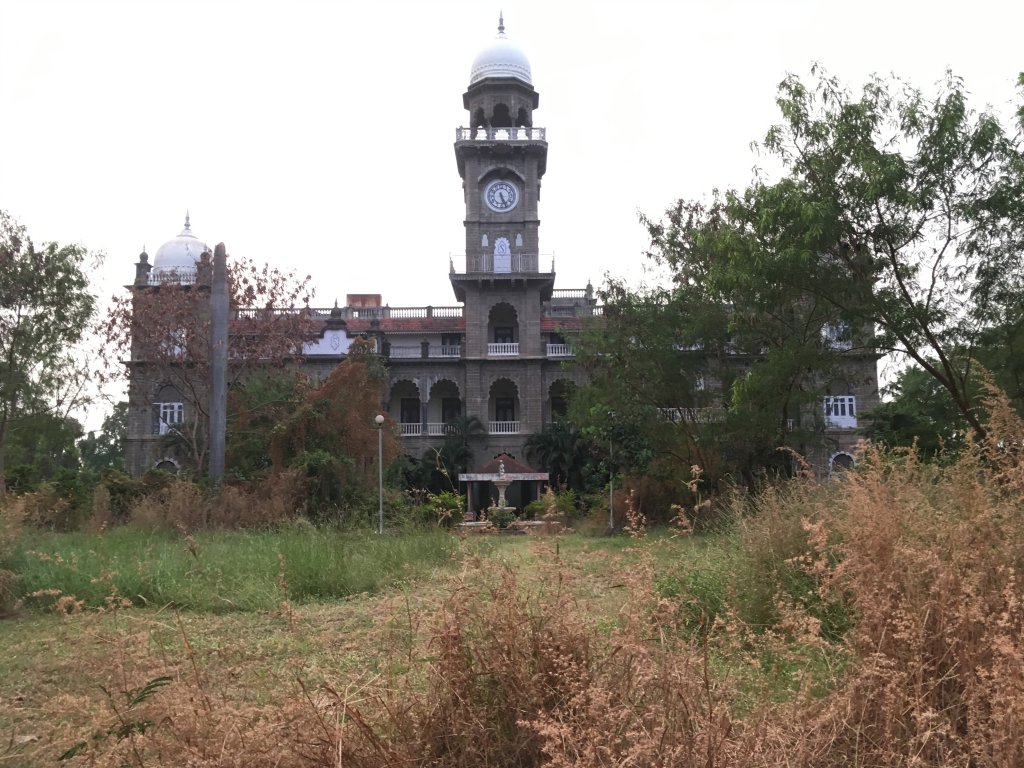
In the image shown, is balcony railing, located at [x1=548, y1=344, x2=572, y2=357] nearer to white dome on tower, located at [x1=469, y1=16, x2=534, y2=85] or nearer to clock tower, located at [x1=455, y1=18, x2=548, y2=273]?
clock tower, located at [x1=455, y1=18, x2=548, y2=273]

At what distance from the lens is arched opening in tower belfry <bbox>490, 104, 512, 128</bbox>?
108ft

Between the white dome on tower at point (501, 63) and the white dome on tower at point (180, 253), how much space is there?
1322cm

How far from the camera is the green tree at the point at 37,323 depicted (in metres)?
17.4

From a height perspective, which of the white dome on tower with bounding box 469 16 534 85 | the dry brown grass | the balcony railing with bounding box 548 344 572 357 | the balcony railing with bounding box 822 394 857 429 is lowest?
the dry brown grass

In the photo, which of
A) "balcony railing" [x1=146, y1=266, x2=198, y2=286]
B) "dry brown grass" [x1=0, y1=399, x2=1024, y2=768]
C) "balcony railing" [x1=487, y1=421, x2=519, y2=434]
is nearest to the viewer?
"dry brown grass" [x1=0, y1=399, x2=1024, y2=768]

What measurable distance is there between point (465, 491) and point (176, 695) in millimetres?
28266

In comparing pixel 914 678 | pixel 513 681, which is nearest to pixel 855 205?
pixel 914 678

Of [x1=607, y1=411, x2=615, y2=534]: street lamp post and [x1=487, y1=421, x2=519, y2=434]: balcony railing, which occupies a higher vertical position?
[x1=487, y1=421, x2=519, y2=434]: balcony railing

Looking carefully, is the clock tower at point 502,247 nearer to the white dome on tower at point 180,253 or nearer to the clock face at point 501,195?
the clock face at point 501,195

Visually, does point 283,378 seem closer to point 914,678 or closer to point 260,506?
point 260,506

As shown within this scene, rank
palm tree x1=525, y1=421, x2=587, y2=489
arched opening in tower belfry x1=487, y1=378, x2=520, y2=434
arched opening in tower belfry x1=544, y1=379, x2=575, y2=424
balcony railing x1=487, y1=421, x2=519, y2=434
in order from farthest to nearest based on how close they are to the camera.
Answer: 1. arched opening in tower belfry x1=487, y1=378, x2=520, y2=434
2. arched opening in tower belfry x1=544, y1=379, x2=575, y2=424
3. balcony railing x1=487, y1=421, x2=519, y2=434
4. palm tree x1=525, y1=421, x2=587, y2=489

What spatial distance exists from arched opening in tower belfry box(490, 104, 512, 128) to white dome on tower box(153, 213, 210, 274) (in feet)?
42.1

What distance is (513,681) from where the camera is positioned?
8.49 ft

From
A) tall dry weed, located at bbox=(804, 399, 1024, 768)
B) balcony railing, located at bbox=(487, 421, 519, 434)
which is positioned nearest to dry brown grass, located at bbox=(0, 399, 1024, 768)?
tall dry weed, located at bbox=(804, 399, 1024, 768)
